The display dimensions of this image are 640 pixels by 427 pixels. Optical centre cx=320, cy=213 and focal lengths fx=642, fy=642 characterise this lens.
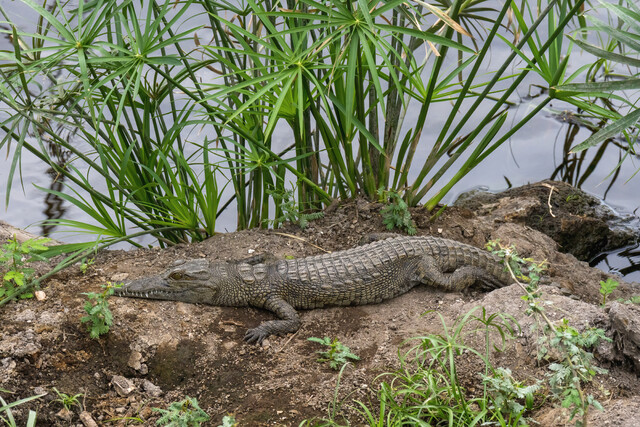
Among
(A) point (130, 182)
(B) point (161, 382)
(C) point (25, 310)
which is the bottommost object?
(B) point (161, 382)

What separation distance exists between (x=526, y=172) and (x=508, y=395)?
14.4 feet

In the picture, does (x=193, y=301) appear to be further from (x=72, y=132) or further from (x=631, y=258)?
(x=631, y=258)

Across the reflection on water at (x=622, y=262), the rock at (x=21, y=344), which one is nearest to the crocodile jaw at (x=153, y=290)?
the rock at (x=21, y=344)

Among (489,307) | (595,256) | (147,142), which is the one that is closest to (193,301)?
(147,142)

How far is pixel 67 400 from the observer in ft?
11.1

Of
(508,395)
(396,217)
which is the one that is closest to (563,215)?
(396,217)

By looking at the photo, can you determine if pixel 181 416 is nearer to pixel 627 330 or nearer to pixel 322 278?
pixel 322 278

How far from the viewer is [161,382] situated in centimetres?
376

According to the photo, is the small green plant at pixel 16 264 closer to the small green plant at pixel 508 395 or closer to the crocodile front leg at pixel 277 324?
the crocodile front leg at pixel 277 324

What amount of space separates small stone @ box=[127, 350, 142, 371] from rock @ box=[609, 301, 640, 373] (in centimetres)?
268

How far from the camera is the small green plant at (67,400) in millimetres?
3366

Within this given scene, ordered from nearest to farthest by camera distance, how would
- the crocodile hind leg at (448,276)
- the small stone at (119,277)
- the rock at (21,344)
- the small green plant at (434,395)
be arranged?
the small green plant at (434,395), the rock at (21,344), the small stone at (119,277), the crocodile hind leg at (448,276)

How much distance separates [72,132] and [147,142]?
2.15 m

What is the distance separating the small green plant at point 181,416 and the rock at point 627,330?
2213 millimetres
